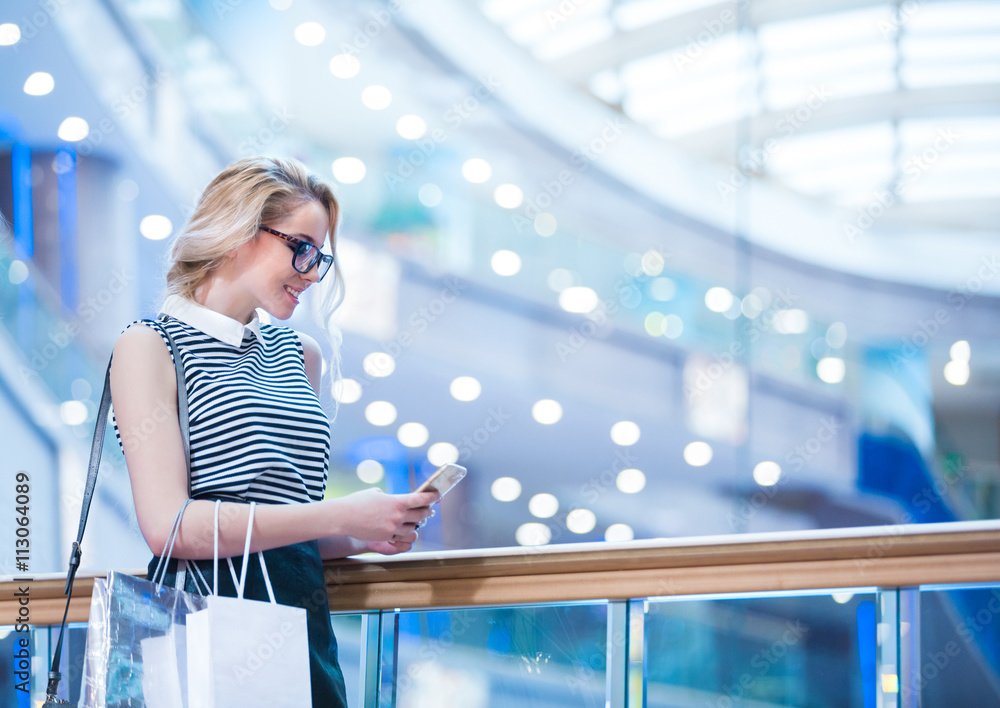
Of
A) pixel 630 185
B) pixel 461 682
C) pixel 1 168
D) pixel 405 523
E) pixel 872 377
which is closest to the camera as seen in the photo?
pixel 405 523

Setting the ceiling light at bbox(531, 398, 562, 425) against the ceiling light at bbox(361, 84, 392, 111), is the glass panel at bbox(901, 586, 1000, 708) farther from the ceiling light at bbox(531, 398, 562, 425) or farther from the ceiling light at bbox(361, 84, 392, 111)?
the ceiling light at bbox(531, 398, 562, 425)

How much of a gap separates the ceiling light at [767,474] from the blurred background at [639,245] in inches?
2.0

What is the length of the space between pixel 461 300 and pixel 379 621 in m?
9.27

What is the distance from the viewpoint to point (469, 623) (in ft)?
4.15

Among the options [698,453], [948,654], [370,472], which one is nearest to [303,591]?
[948,654]

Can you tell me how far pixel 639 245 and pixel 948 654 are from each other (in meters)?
10.1

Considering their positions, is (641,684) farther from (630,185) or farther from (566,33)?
(566,33)

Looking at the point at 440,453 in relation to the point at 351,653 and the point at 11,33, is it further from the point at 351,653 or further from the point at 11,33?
the point at 351,653

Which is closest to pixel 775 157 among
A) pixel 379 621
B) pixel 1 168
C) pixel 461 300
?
pixel 461 300

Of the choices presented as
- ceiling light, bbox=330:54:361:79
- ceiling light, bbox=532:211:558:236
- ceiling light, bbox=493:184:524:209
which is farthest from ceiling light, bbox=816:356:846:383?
ceiling light, bbox=330:54:361:79

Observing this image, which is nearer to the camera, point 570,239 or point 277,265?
point 277,265

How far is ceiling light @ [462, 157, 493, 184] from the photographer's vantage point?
34.8 ft

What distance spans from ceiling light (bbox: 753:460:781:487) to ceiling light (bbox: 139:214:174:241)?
24.5ft

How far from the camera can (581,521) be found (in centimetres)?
1260
